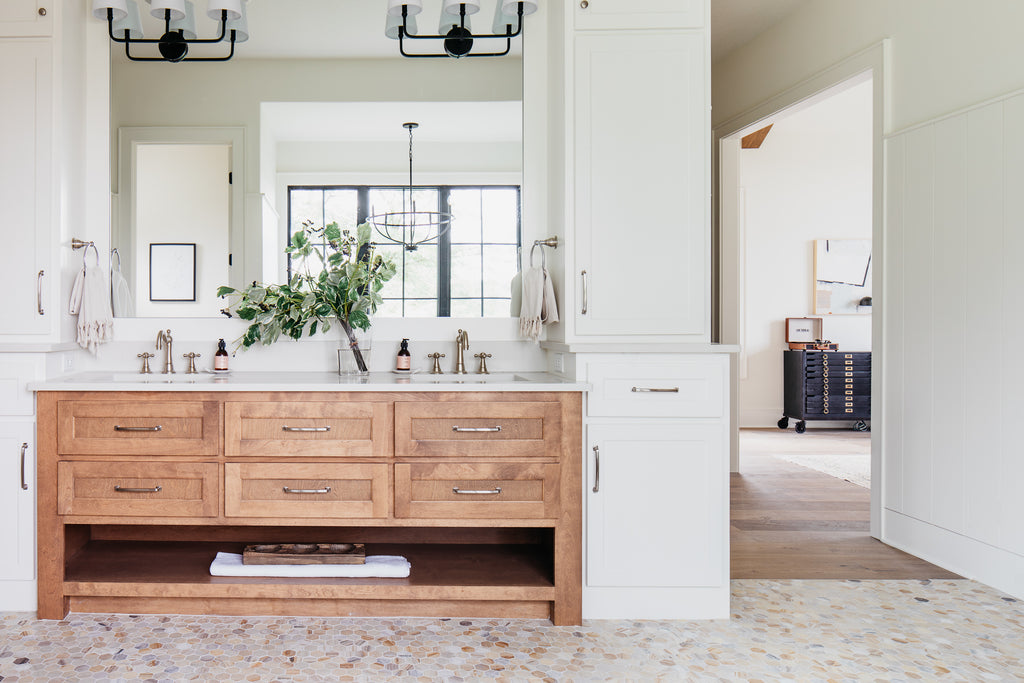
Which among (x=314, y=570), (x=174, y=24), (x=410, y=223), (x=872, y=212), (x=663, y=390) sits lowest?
(x=314, y=570)

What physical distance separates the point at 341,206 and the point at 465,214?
1.62ft

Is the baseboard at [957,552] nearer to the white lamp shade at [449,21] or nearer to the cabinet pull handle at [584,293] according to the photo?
the cabinet pull handle at [584,293]

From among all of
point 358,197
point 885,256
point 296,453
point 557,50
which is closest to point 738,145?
point 885,256

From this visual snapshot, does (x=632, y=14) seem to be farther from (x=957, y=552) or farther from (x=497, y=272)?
(x=957, y=552)

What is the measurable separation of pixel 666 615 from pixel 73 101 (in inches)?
111

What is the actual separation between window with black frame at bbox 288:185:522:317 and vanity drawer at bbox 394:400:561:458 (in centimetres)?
60

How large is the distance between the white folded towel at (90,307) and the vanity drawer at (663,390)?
6.00ft

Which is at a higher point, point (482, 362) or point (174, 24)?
Answer: point (174, 24)

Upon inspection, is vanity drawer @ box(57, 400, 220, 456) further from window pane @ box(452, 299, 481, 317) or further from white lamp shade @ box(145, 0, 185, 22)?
white lamp shade @ box(145, 0, 185, 22)

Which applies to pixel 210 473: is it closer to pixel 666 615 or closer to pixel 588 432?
pixel 588 432

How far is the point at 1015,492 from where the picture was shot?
2518mm

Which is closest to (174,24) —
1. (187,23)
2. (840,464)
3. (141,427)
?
(187,23)

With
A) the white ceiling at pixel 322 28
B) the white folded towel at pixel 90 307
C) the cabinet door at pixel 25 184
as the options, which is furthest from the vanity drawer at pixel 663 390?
the cabinet door at pixel 25 184

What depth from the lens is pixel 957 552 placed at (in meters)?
2.76
